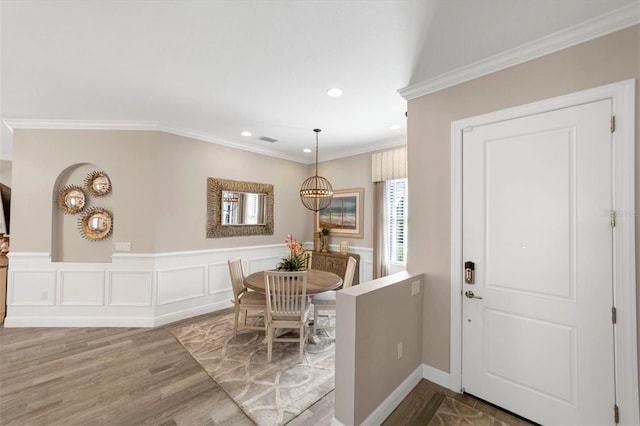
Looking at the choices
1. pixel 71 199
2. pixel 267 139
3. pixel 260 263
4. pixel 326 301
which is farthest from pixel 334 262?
pixel 71 199

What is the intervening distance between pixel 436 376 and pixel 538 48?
274 cm

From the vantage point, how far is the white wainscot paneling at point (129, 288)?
3.64 metres

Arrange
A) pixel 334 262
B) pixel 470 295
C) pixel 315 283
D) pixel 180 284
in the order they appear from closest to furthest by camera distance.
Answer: pixel 470 295
pixel 315 283
pixel 180 284
pixel 334 262

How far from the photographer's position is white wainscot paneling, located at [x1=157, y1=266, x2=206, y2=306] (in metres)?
3.76

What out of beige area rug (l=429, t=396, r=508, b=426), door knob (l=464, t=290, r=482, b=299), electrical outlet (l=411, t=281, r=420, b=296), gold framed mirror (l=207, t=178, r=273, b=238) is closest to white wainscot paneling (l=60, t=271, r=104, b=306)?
gold framed mirror (l=207, t=178, r=273, b=238)

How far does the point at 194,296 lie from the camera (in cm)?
409

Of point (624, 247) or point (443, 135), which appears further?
point (443, 135)

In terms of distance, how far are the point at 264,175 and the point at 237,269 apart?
7.15 feet

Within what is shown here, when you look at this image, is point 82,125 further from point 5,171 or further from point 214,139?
point 5,171

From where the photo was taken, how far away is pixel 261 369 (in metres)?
2.58

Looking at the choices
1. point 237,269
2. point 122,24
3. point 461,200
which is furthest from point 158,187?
point 461,200

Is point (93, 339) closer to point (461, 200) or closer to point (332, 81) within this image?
point (332, 81)

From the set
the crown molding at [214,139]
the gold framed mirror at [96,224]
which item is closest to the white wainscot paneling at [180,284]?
the gold framed mirror at [96,224]

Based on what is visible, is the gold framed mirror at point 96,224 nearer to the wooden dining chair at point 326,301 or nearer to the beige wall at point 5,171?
the wooden dining chair at point 326,301
